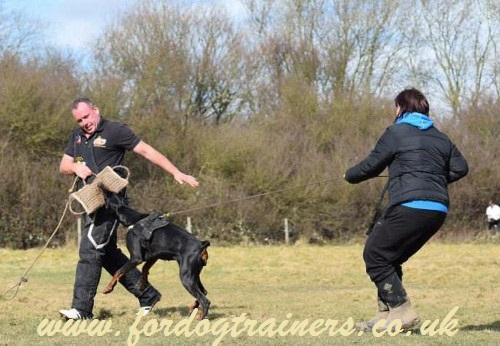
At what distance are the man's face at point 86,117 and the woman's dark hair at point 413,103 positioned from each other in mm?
2812

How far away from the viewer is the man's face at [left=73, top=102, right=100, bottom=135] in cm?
768

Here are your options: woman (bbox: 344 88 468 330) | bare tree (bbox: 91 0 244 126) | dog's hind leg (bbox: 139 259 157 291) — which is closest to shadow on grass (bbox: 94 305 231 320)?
dog's hind leg (bbox: 139 259 157 291)

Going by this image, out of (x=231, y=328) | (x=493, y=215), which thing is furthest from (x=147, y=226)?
(x=493, y=215)

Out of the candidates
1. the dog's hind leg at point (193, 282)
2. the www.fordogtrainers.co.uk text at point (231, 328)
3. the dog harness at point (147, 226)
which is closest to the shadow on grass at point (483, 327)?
the www.fordogtrainers.co.uk text at point (231, 328)

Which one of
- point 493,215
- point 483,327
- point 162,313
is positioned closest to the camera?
point 483,327

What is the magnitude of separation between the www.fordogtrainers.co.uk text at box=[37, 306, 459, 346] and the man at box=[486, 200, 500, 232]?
73.1 feet

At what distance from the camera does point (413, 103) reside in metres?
6.53

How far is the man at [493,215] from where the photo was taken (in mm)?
28766

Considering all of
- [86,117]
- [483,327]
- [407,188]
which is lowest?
[483,327]

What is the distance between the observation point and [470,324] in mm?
7176

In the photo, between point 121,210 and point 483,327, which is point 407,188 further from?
point 121,210

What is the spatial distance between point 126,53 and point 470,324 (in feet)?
82.1

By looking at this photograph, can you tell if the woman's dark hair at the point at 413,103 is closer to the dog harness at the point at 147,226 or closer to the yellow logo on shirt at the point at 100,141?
the dog harness at the point at 147,226

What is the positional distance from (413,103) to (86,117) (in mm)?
2975
